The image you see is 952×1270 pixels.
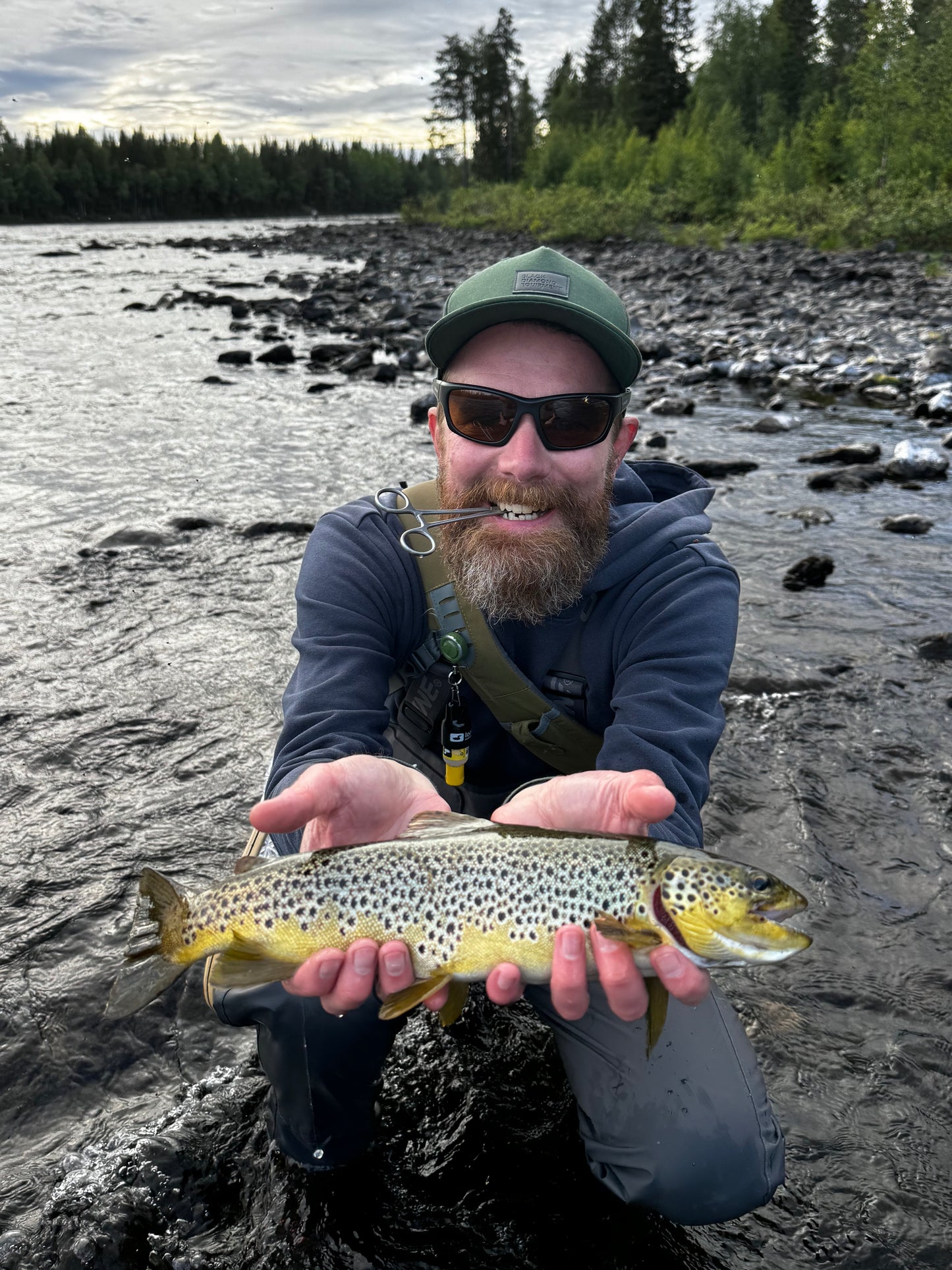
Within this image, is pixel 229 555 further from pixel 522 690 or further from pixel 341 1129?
pixel 341 1129

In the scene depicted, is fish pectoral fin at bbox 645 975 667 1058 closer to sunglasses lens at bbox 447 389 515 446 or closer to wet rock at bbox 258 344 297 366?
sunglasses lens at bbox 447 389 515 446

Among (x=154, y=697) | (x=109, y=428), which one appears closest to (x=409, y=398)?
(x=109, y=428)

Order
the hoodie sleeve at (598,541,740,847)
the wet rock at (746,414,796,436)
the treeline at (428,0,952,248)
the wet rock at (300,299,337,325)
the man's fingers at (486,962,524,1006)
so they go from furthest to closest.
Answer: the treeline at (428,0,952,248), the wet rock at (300,299,337,325), the wet rock at (746,414,796,436), the hoodie sleeve at (598,541,740,847), the man's fingers at (486,962,524,1006)

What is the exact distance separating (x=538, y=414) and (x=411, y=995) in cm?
214

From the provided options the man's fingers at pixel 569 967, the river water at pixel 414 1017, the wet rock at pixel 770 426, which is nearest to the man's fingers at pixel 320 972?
the man's fingers at pixel 569 967

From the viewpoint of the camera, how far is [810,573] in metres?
8.02

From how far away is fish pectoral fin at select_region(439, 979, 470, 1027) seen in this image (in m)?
2.69

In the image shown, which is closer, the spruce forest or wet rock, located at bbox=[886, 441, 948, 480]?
wet rock, located at bbox=[886, 441, 948, 480]

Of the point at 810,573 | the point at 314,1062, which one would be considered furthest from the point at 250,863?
the point at 810,573

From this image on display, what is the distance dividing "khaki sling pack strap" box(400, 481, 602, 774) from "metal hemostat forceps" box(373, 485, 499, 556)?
7 centimetres

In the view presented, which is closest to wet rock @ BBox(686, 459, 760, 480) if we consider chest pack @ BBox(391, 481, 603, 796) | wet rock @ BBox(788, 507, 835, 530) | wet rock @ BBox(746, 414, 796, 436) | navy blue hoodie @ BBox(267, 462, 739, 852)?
wet rock @ BBox(788, 507, 835, 530)

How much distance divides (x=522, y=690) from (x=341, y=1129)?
162cm

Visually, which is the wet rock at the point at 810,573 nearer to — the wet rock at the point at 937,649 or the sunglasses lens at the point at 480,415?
the wet rock at the point at 937,649

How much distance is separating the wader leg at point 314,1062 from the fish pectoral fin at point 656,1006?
87 centimetres
